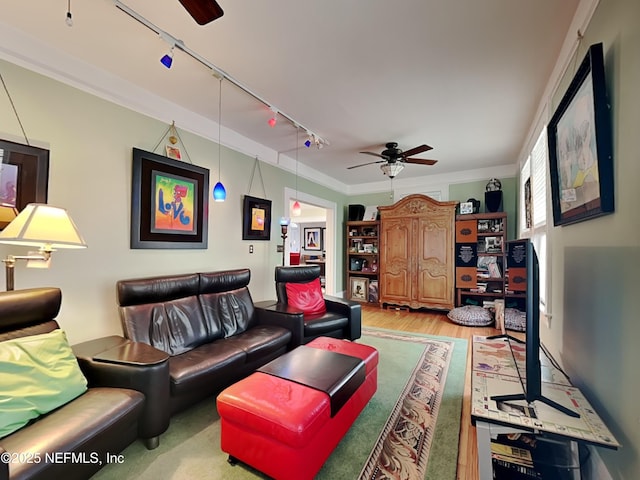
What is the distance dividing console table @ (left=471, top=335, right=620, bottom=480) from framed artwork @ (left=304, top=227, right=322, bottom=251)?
24.9 feet

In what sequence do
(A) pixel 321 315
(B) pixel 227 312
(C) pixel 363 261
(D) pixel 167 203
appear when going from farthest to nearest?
(C) pixel 363 261 → (A) pixel 321 315 → (B) pixel 227 312 → (D) pixel 167 203

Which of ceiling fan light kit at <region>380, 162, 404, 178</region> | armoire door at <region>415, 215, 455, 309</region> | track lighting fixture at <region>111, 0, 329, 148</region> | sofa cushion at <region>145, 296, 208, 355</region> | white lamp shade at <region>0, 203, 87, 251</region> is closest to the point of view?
white lamp shade at <region>0, 203, 87, 251</region>

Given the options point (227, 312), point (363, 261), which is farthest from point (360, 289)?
point (227, 312)

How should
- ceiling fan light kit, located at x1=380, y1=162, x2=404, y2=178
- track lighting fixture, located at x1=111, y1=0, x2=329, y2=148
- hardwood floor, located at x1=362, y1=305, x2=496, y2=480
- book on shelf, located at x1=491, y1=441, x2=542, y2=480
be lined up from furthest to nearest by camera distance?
ceiling fan light kit, located at x1=380, y1=162, x2=404, y2=178 → hardwood floor, located at x1=362, y1=305, x2=496, y2=480 → track lighting fixture, located at x1=111, y1=0, x2=329, y2=148 → book on shelf, located at x1=491, y1=441, x2=542, y2=480

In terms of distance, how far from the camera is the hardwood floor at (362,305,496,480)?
185 centimetres

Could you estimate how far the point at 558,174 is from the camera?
5.96 ft

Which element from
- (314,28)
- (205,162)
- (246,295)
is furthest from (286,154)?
(314,28)

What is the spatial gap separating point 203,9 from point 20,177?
1749 millimetres

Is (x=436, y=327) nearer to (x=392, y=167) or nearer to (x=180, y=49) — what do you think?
(x=392, y=167)

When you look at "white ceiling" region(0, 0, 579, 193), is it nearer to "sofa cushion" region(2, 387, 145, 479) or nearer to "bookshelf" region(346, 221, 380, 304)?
"sofa cushion" region(2, 387, 145, 479)

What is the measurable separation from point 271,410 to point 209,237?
90.3 inches

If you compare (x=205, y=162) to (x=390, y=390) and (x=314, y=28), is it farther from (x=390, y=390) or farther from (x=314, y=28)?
(x=390, y=390)

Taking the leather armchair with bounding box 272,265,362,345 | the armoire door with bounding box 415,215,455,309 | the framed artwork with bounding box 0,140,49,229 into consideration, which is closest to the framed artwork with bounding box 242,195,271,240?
the leather armchair with bounding box 272,265,362,345

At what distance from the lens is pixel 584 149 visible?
142 centimetres
